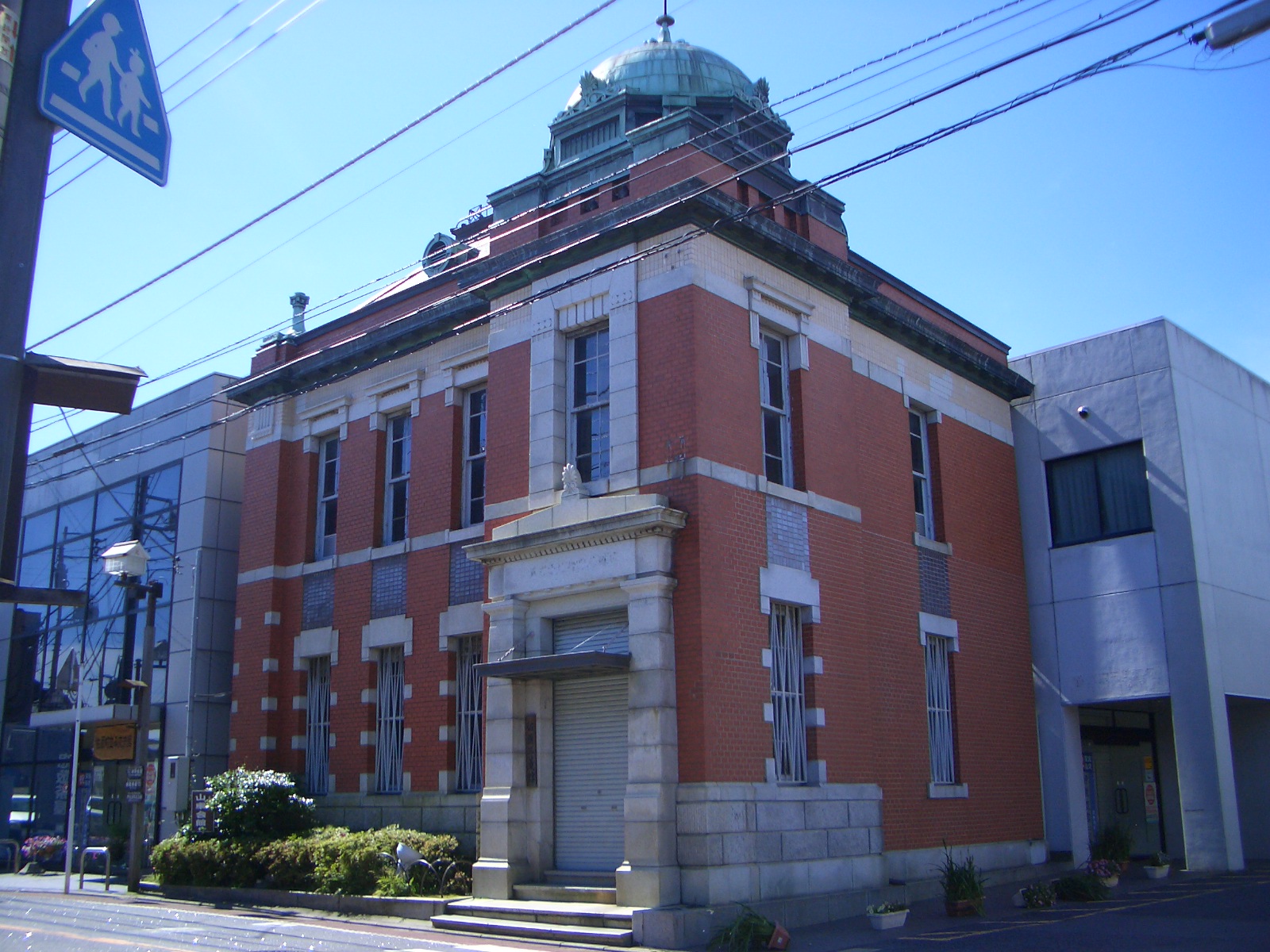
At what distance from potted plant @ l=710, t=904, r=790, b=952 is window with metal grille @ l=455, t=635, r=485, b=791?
6.37 m

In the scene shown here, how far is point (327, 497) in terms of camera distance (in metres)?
23.2

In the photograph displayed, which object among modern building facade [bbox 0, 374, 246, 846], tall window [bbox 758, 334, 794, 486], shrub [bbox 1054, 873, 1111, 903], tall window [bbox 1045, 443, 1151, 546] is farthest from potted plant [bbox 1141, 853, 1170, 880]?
modern building facade [bbox 0, 374, 246, 846]

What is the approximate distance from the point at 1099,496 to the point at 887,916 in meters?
11.1

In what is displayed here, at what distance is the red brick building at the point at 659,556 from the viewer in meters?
15.6

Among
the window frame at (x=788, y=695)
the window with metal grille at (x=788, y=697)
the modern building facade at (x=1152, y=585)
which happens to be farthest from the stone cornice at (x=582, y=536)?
the modern building facade at (x=1152, y=585)

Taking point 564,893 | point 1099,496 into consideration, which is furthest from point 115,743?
point 1099,496

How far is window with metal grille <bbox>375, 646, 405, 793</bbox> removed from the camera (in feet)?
67.4

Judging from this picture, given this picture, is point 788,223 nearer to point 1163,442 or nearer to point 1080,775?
point 1163,442

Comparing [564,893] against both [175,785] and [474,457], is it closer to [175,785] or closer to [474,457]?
[474,457]

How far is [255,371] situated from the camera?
24938 millimetres

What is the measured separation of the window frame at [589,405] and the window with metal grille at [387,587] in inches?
199

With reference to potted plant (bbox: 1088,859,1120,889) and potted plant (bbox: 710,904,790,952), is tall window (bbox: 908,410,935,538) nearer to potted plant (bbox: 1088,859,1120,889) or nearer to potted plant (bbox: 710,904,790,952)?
potted plant (bbox: 1088,859,1120,889)

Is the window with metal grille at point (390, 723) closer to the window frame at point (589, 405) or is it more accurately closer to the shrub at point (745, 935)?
the window frame at point (589, 405)

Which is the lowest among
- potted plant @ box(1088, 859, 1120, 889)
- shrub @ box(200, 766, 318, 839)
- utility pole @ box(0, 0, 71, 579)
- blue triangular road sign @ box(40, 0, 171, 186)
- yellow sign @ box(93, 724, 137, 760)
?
potted plant @ box(1088, 859, 1120, 889)
